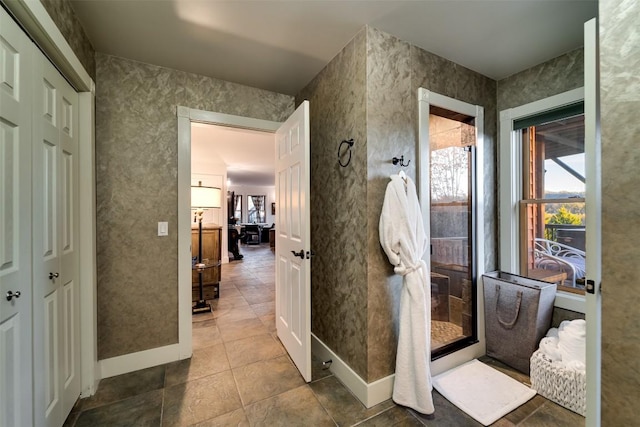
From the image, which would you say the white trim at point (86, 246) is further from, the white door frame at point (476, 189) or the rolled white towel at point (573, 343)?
the rolled white towel at point (573, 343)

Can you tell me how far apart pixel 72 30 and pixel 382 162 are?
2024mm

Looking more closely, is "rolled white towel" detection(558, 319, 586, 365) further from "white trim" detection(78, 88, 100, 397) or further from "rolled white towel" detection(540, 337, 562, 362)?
"white trim" detection(78, 88, 100, 397)

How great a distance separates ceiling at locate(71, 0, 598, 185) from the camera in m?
1.50

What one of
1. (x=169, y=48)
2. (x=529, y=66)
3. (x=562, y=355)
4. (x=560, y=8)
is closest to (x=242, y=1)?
(x=169, y=48)

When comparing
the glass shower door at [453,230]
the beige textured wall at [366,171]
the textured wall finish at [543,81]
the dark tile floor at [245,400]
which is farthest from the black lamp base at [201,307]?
the textured wall finish at [543,81]

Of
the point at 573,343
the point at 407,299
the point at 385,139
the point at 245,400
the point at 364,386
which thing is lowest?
the point at 245,400

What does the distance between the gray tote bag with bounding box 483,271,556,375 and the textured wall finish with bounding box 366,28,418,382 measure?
0.99 meters

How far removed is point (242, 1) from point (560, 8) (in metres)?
1.87

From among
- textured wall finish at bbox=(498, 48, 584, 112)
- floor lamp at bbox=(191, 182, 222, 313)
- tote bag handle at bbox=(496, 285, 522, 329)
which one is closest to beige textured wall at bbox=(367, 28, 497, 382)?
textured wall finish at bbox=(498, 48, 584, 112)

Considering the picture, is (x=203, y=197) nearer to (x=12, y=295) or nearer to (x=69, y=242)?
(x=69, y=242)

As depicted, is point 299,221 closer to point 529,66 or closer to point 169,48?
point 169,48

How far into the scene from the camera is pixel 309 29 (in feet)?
5.53

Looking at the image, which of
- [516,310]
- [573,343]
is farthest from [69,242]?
[573,343]

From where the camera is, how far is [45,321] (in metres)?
1.28
